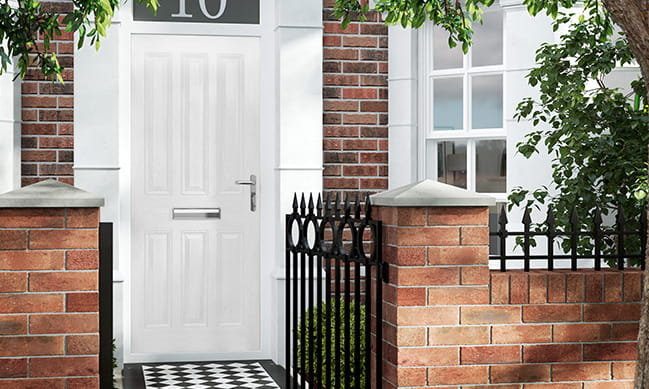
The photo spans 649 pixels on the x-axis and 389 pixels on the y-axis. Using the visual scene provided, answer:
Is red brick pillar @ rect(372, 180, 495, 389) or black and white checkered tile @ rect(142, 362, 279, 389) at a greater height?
red brick pillar @ rect(372, 180, 495, 389)

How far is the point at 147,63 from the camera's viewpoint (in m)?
6.88

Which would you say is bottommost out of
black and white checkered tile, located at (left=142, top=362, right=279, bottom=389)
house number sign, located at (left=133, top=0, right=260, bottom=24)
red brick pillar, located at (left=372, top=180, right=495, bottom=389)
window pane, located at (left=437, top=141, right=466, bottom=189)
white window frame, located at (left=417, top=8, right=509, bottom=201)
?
black and white checkered tile, located at (left=142, top=362, right=279, bottom=389)

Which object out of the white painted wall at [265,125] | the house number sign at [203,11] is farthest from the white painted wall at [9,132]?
the house number sign at [203,11]

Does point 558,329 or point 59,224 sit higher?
point 59,224

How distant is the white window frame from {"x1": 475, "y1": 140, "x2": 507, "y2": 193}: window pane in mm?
35

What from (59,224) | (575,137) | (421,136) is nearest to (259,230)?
(421,136)

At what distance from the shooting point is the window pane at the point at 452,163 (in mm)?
6938

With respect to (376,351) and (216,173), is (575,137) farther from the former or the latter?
(216,173)

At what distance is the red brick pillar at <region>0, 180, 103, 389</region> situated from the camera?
3.89 meters

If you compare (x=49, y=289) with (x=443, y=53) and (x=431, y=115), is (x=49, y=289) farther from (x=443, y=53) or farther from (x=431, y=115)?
(x=443, y=53)

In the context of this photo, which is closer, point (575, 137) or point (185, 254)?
point (575, 137)

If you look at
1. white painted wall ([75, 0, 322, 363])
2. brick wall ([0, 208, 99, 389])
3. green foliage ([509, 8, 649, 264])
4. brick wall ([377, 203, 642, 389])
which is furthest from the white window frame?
brick wall ([0, 208, 99, 389])

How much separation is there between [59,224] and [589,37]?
3.26 meters

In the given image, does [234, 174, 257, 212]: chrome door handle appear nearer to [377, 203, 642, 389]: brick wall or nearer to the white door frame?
the white door frame
